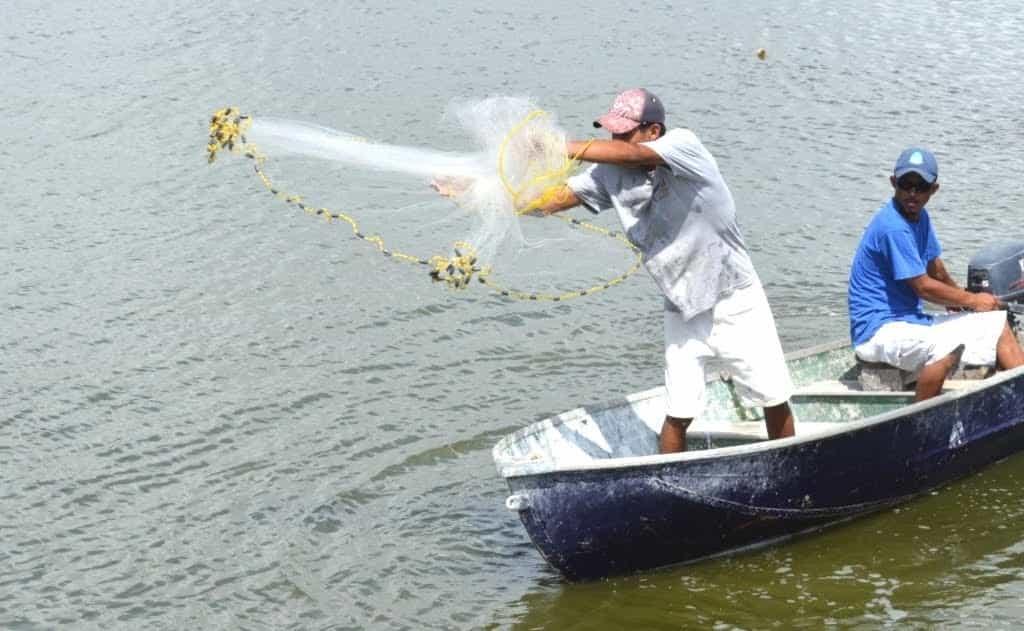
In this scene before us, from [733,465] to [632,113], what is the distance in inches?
72.7

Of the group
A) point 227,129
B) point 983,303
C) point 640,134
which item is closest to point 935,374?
point 983,303

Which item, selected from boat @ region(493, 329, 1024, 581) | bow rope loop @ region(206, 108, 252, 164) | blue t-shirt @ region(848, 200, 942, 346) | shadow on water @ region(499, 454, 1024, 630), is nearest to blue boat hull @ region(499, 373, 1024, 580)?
boat @ region(493, 329, 1024, 581)

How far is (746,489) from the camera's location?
7.70 m

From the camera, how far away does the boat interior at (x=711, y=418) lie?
26.9ft

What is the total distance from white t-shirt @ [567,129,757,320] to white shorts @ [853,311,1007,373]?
146cm

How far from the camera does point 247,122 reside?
741cm

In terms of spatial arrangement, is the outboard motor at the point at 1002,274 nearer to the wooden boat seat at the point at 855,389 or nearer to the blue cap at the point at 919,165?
the wooden boat seat at the point at 855,389

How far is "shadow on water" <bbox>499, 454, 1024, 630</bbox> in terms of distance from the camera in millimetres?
7535

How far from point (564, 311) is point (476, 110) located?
4.27m

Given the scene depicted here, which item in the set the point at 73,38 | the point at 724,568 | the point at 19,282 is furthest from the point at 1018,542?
the point at 73,38

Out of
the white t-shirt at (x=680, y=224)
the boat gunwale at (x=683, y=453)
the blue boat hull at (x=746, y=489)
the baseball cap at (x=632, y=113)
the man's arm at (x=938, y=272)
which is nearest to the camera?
the baseball cap at (x=632, y=113)

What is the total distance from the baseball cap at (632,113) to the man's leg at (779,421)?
5.53 feet

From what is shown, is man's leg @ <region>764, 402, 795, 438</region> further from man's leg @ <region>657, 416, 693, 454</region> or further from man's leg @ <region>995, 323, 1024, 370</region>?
man's leg @ <region>995, 323, 1024, 370</region>

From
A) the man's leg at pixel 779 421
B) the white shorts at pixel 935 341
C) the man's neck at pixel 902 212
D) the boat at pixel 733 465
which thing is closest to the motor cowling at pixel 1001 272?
the white shorts at pixel 935 341
